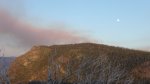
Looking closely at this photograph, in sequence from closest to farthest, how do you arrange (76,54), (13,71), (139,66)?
(139,66) → (76,54) → (13,71)

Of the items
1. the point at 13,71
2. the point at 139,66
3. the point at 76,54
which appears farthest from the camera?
the point at 13,71

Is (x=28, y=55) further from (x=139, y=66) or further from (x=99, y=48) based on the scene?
(x=139, y=66)

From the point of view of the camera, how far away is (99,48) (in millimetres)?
143875

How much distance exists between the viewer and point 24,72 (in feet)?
478

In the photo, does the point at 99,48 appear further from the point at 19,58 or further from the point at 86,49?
the point at 19,58

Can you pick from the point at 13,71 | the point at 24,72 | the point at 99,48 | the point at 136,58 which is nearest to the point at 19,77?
the point at 24,72

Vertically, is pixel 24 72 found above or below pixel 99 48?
below

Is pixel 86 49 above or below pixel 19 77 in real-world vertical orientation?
above

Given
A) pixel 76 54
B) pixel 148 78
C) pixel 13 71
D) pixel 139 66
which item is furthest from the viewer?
pixel 13 71

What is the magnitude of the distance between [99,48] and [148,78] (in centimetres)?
2737

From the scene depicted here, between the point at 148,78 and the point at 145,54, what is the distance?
18366 mm

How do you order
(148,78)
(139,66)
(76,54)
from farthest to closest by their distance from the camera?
(76,54)
(139,66)
(148,78)

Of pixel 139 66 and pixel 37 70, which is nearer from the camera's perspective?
pixel 139 66

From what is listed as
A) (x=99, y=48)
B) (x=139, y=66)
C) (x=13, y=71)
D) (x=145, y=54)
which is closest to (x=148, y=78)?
(x=139, y=66)
